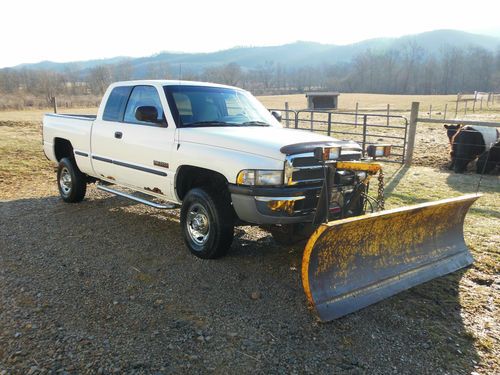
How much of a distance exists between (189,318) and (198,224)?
55.2 inches

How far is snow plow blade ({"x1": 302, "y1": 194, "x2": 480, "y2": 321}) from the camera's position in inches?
145

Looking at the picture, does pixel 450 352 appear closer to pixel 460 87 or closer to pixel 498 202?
pixel 498 202

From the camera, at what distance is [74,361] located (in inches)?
122

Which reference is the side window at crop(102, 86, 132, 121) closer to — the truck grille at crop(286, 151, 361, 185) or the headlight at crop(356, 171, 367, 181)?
the truck grille at crop(286, 151, 361, 185)

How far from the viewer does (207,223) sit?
4809mm

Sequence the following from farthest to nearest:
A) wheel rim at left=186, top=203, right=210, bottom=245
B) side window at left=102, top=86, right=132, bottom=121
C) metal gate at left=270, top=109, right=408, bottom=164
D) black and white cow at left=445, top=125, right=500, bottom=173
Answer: metal gate at left=270, top=109, right=408, bottom=164 → black and white cow at left=445, top=125, right=500, bottom=173 → side window at left=102, top=86, right=132, bottom=121 → wheel rim at left=186, top=203, right=210, bottom=245

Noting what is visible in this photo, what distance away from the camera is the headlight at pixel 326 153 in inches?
154

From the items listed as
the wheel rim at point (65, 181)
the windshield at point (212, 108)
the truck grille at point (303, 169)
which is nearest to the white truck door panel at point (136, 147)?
the windshield at point (212, 108)

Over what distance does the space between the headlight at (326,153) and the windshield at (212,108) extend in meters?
1.61

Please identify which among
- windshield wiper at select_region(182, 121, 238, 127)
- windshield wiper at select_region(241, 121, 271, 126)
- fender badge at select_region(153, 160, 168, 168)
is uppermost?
windshield wiper at select_region(182, 121, 238, 127)

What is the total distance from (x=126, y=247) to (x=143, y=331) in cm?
205

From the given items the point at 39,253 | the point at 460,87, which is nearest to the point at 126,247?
the point at 39,253

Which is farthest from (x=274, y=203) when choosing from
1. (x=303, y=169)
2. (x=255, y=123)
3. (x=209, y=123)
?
(x=255, y=123)

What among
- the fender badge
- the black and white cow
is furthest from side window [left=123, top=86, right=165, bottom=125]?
the black and white cow
